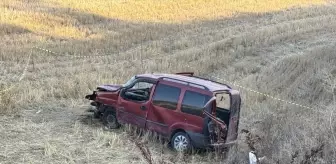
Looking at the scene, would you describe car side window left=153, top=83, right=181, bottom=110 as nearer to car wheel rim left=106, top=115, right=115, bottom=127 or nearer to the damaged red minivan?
the damaged red minivan

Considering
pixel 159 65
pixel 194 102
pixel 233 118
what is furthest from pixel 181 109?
pixel 159 65

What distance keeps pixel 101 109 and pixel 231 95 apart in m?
3.17

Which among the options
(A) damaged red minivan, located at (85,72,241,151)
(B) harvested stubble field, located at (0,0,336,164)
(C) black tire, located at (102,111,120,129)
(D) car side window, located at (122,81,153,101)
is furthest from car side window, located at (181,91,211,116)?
(C) black tire, located at (102,111,120,129)

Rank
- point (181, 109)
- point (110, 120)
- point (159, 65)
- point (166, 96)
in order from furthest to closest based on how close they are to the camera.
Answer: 1. point (159, 65)
2. point (110, 120)
3. point (166, 96)
4. point (181, 109)

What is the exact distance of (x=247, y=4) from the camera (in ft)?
121

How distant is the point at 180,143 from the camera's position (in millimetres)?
10133

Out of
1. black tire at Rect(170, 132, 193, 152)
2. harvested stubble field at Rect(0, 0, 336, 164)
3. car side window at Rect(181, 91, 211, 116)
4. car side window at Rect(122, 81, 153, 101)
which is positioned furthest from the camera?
car side window at Rect(122, 81, 153, 101)

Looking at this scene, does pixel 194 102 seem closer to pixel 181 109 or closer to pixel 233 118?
pixel 181 109

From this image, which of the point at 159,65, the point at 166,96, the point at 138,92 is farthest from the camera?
the point at 159,65

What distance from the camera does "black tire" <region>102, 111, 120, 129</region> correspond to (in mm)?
11352

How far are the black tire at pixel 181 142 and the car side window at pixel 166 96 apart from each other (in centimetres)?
57

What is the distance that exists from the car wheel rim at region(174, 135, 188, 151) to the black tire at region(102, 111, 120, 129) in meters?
1.74

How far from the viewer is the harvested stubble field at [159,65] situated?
9.21m

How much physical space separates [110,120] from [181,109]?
211 centimetres
